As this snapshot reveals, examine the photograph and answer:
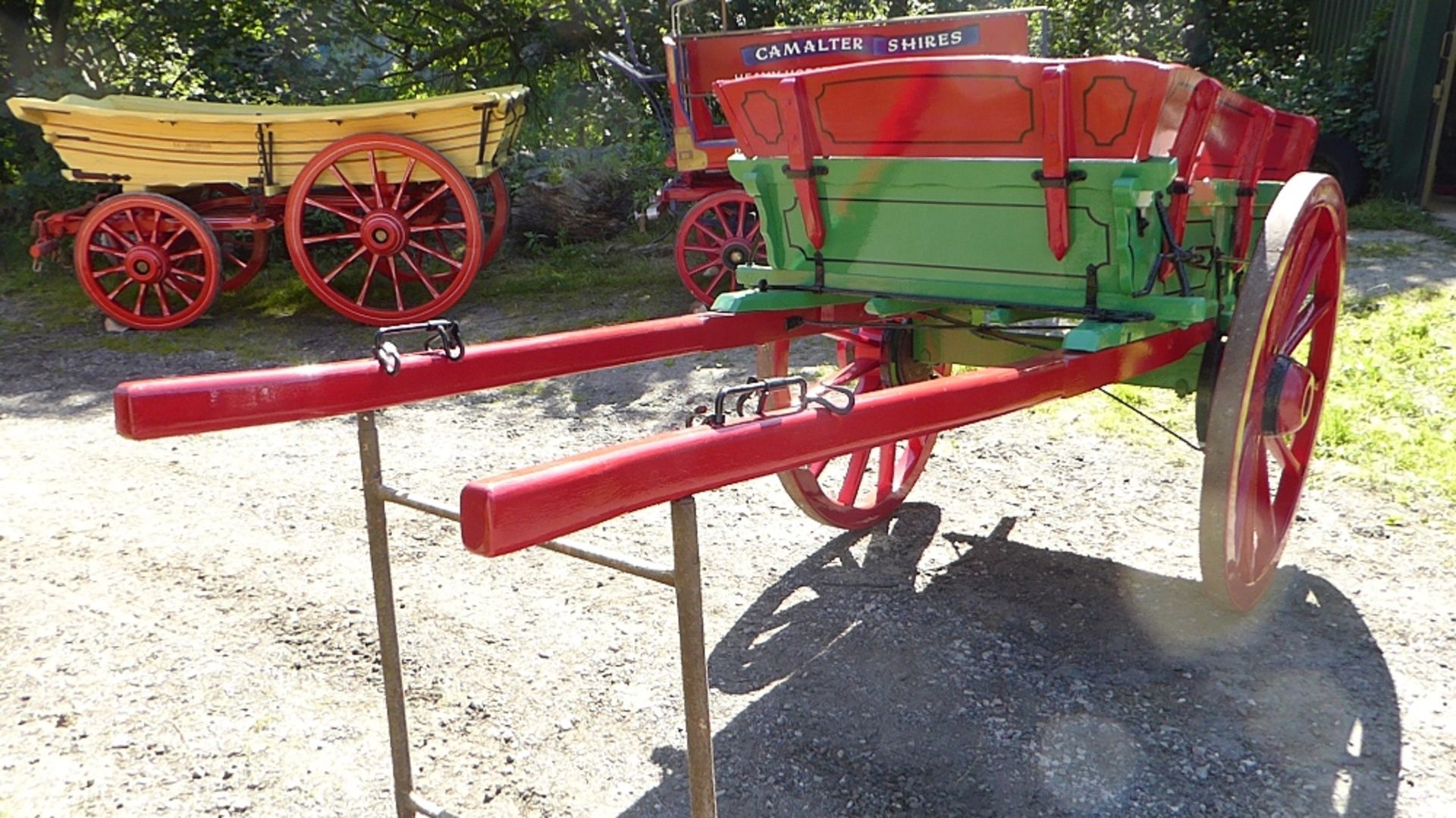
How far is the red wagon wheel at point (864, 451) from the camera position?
10.7ft

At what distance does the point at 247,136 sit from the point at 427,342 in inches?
208

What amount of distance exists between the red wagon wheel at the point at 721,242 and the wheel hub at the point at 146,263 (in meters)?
3.18

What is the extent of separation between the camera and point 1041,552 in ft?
11.5

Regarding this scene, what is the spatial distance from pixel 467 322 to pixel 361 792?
485 centimetres

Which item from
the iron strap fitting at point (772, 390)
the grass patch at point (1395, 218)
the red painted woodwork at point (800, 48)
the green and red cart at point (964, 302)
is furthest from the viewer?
the grass patch at point (1395, 218)

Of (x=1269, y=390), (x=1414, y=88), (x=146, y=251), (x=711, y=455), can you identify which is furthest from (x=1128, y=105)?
(x=1414, y=88)

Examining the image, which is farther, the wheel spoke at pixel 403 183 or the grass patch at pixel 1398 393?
the wheel spoke at pixel 403 183

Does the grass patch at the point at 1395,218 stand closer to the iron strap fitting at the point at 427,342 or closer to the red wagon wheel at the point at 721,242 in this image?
the red wagon wheel at the point at 721,242

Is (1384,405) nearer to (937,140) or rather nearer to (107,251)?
(937,140)

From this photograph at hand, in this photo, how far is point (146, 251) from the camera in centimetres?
686

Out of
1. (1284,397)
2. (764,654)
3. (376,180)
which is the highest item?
(376,180)

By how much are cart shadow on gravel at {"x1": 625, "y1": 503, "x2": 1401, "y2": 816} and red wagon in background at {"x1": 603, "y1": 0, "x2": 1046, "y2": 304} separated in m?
2.86

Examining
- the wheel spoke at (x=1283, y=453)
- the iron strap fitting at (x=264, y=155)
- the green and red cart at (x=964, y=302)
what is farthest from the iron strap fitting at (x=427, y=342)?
the iron strap fitting at (x=264, y=155)

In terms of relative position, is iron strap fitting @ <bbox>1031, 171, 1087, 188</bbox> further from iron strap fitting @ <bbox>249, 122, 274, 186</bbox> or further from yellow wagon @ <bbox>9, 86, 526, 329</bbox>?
iron strap fitting @ <bbox>249, 122, 274, 186</bbox>
